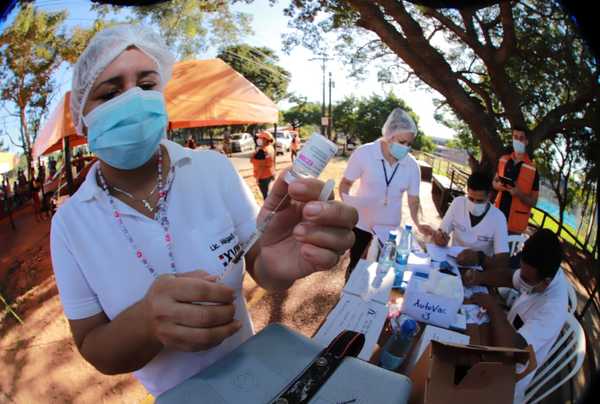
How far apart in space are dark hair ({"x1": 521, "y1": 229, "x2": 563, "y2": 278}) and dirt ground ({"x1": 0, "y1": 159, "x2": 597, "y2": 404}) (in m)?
0.79

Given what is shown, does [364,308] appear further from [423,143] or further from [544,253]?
[423,143]

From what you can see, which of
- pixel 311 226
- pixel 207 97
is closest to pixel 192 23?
pixel 207 97

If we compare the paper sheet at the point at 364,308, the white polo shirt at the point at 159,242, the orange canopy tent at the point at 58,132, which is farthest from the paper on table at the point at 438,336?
the orange canopy tent at the point at 58,132

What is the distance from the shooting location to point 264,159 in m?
1.54

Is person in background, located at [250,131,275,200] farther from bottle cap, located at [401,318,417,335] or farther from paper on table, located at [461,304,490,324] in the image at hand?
paper on table, located at [461,304,490,324]

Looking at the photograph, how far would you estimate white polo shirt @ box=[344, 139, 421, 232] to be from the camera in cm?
176

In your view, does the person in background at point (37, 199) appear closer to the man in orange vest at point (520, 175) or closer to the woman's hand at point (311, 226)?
the woman's hand at point (311, 226)


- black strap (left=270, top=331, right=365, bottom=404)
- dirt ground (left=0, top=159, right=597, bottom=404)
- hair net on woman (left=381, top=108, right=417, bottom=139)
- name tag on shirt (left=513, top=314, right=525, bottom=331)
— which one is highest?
hair net on woman (left=381, top=108, right=417, bottom=139)

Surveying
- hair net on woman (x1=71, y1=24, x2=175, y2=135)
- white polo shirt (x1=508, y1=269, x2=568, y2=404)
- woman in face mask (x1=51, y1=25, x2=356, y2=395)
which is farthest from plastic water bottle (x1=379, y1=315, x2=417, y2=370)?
hair net on woman (x1=71, y1=24, x2=175, y2=135)

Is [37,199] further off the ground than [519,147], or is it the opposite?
[519,147]

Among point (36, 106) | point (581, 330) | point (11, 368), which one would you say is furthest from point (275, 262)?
point (11, 368)

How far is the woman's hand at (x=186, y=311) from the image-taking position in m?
0.40

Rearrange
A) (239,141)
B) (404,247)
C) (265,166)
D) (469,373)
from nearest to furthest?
(469,373), (239,141), (265,166), (404,247)

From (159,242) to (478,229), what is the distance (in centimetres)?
169
